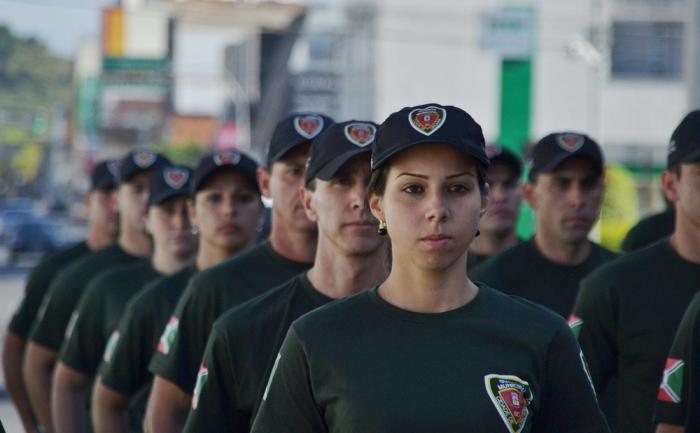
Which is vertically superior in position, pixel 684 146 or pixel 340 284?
pixel 684 146

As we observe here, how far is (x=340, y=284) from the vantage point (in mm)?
6125

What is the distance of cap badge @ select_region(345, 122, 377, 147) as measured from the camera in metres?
5.94

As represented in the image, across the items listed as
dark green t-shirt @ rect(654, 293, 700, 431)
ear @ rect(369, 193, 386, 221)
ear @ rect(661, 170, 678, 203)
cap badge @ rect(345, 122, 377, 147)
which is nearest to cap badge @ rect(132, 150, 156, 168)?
ear @ rect(661, 170, 678, 203)

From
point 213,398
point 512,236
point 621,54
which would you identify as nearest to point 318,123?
point 213,398

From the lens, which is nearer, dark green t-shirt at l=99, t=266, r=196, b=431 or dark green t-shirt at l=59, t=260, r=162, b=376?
dark green t-shirt at l=99, t=266, r=196, b=431

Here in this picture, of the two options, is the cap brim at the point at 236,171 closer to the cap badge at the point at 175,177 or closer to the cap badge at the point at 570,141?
the cap badge at the point at 175,177

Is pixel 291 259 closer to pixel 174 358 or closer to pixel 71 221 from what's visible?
pixel 174 358

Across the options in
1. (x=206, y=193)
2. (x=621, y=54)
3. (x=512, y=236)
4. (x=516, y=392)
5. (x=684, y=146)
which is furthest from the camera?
(x=621, y=54)

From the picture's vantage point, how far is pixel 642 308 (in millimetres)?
6820

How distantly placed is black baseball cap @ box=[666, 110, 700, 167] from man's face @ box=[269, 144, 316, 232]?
1496mm

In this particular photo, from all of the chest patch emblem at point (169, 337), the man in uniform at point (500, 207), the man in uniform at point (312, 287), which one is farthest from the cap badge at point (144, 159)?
the man in uniform at point (312, 287)

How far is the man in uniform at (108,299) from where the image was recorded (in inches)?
368

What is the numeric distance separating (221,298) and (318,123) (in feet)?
2.80

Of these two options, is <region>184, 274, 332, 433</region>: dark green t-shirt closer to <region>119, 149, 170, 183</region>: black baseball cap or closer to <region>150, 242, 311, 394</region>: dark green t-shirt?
<region>150, 242, 311, 394</region>: dark green t-shirt
